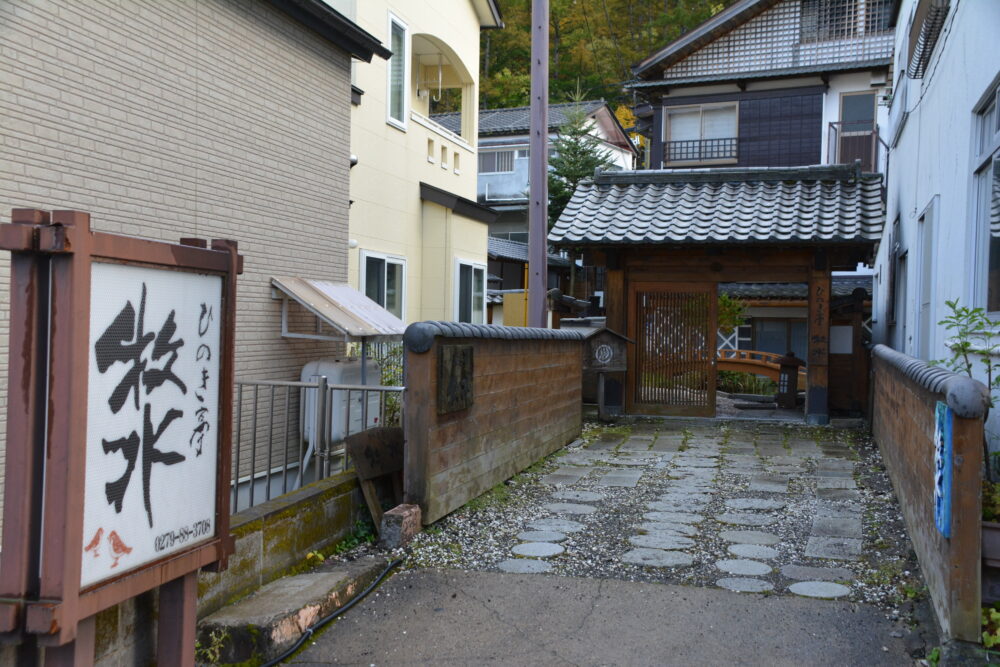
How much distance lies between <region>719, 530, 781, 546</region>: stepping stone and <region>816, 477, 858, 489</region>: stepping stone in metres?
2.09

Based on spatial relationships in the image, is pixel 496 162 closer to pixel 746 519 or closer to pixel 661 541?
pixel 746 519

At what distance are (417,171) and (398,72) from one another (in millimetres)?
1862

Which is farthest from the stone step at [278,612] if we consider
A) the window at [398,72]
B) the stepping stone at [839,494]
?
the window at [398,72]

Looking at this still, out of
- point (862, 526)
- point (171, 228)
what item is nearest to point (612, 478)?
point (862, 526)

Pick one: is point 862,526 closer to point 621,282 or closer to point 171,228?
point 171,228

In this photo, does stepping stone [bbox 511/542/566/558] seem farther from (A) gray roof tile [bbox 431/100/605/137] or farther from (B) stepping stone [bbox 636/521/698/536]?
(A) gray roof tile [bbox 431/100/605/137]

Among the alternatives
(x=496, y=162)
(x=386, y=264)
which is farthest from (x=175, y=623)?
(x=496, y=162)

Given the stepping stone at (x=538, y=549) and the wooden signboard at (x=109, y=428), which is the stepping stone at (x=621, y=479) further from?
the wooden signboard at (x=109, y=428)

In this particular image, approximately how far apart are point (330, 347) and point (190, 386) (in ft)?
23.6

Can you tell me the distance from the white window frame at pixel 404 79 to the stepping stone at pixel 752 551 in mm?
10611

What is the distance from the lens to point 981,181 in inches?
261

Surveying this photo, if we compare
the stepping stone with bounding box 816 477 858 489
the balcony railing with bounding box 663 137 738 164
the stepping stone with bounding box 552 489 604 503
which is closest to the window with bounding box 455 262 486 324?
the stepping stone with bounding box 552 489 604 503

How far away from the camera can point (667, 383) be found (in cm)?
1378

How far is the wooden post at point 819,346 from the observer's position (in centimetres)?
1284
